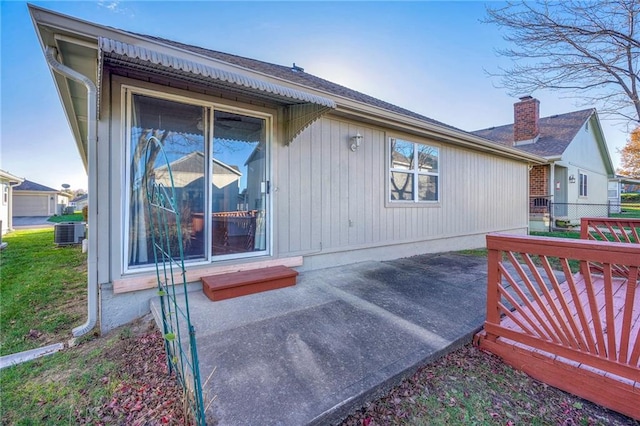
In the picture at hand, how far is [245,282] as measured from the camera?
10.3ft

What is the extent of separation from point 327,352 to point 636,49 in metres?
8.56

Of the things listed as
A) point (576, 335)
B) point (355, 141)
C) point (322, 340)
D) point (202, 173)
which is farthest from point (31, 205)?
point (576, 335)

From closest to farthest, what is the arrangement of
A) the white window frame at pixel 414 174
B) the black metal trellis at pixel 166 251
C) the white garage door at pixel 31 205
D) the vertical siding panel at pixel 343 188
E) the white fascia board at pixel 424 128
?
the black metal trellis at pixel 166 251
the white fascia board at pixel 424 128
the vertical siding panel at pixel 343 188
the white window frame at pixel 414 174
the white garage door at pixel 31 205

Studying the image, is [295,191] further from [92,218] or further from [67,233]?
[67,233]

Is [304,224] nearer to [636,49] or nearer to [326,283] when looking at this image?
[326,283]

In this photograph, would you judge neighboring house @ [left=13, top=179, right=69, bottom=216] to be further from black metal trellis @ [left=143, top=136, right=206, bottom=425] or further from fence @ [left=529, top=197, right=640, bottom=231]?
fence @ [left=529, top=197, right=640, bottom=231]

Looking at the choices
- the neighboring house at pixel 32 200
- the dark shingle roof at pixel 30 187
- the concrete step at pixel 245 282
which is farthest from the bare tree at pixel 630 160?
the neighboring house at pixel 32 200

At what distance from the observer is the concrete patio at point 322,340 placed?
60.7 inches

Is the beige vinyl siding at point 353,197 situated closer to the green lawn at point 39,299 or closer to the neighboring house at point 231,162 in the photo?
the neighboring house at point 231,162

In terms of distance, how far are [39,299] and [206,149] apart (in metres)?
3.14

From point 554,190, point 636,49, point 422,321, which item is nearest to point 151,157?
point 422,321

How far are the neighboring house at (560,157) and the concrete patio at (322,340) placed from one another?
10178 millimetres

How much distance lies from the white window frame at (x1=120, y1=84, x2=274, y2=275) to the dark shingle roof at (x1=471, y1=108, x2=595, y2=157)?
1001 centimetres

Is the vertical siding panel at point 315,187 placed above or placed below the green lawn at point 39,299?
above
